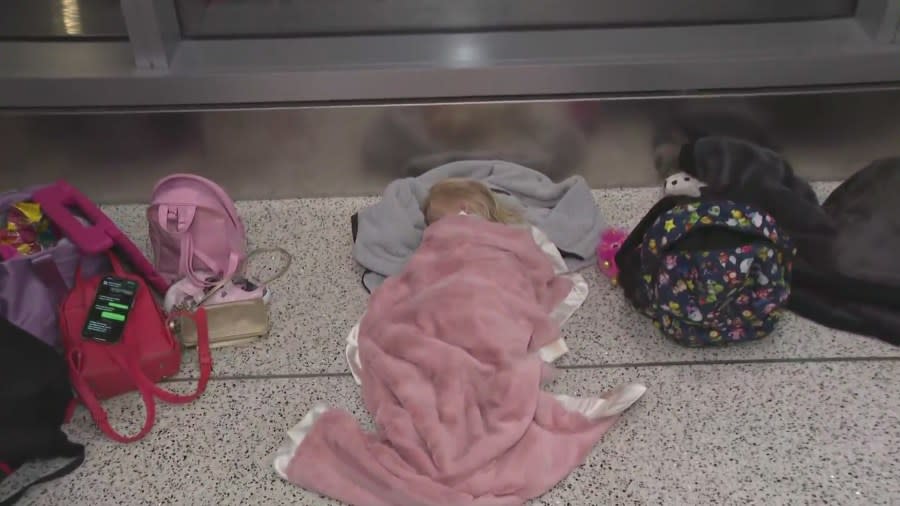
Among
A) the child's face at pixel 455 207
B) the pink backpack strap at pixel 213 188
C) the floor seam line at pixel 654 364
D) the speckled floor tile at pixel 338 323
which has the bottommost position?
the floor seam line at pixel 654 364

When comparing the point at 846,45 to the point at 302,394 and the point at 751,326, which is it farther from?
the point at 302,394

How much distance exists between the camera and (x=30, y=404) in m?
1.12

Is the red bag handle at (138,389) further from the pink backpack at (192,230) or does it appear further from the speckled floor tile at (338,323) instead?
the pink backpack at (192,230)

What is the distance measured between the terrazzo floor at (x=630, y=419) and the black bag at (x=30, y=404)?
0.13 ft

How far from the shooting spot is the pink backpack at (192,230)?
1.38 metres

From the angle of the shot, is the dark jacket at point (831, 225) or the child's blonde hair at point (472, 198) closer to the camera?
the dark jacket at point (831, 225)

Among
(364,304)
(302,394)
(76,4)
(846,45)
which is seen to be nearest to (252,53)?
(76,4)

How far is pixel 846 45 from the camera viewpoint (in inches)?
60.5

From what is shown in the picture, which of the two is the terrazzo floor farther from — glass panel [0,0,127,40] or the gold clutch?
glass panel [0,0,127,40]

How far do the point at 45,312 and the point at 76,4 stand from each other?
737 mm

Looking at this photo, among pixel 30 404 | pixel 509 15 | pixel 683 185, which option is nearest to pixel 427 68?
pixel 509 15

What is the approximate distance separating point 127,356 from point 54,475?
0.20m

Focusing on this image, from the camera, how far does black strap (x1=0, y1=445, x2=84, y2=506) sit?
110 centimetres

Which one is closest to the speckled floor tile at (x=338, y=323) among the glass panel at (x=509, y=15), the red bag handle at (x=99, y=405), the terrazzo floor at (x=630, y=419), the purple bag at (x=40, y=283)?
the terrazzo floor at (x=630, y=419)
